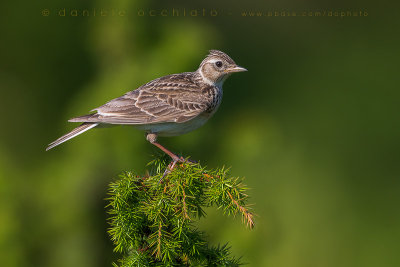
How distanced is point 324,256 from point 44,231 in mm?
4652

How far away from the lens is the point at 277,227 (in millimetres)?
7441

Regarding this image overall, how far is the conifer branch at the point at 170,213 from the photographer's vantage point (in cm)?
394

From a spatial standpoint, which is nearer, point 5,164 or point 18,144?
A: point 5,164

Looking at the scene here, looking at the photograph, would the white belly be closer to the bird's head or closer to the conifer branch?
the bird's head

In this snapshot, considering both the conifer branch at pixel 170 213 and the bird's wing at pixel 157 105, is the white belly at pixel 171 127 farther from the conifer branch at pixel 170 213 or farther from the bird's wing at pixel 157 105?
the conifer branch at pixel 170 213

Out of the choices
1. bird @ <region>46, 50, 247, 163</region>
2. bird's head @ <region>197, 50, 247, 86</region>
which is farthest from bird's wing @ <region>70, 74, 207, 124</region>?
bird's head @ <region>197, 50, 247, 86</region>

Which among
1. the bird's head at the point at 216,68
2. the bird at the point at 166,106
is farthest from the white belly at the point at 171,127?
the bird's head at the point at 216,68

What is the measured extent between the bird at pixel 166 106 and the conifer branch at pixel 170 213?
2.69ft

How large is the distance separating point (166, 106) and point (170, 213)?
1.70 m

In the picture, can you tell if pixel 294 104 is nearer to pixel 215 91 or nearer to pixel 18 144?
pixel 18 144

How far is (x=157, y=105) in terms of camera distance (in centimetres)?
561

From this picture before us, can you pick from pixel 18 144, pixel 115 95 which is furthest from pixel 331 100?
pixel 115 95

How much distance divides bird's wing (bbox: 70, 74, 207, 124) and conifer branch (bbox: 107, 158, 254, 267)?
3.89 ft

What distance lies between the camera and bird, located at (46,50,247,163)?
210 inches
